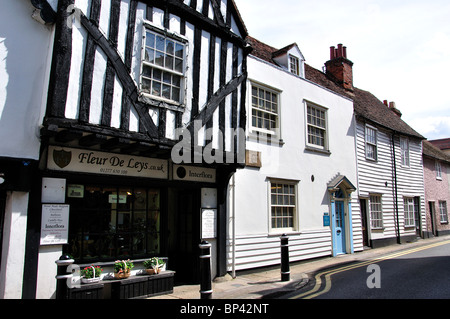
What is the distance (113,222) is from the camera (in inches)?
282

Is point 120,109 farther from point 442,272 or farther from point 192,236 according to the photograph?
point 442,272

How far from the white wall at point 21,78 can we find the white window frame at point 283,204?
671 centimetres

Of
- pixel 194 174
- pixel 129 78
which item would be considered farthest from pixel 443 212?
pixel 129 78

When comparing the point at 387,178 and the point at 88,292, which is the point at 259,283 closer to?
the point at 88,292

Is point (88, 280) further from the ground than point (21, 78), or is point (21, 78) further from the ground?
point (21, 78)

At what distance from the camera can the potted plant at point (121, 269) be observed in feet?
22.1

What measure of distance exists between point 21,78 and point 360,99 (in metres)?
16.6

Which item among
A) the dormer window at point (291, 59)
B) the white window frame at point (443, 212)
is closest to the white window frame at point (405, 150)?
the white window frame at point (443, 212)

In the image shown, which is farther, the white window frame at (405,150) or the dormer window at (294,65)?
the white window frame at (405,150)

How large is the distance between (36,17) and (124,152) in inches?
114

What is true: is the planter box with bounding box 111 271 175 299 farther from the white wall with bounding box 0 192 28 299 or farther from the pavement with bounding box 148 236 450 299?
the white wall with bounding box 0 192 28 299

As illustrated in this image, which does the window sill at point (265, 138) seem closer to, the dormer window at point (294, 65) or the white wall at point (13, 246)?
the dormer window at point (294, 65)

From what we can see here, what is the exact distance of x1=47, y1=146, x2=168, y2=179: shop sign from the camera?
6.21 meters
